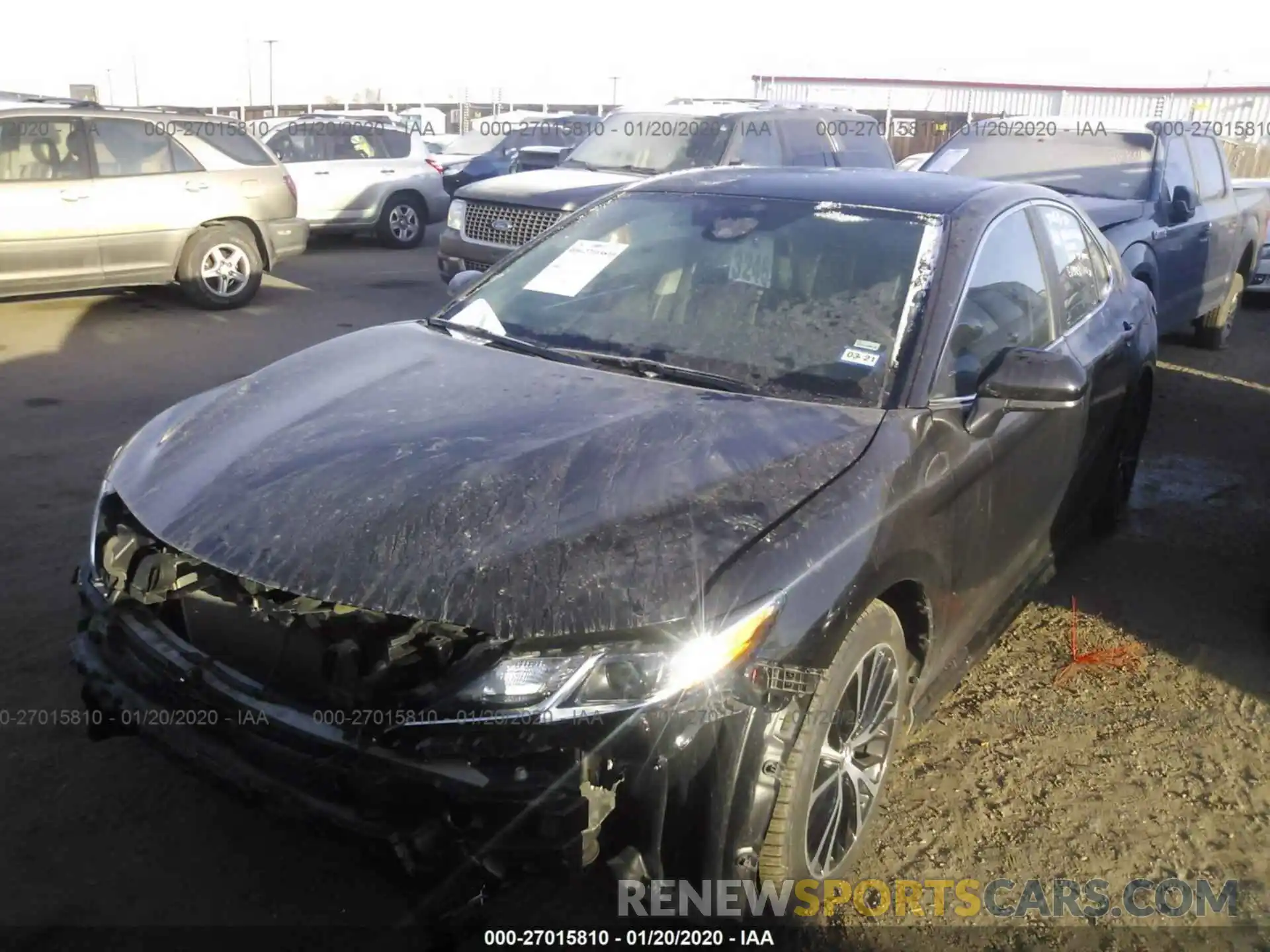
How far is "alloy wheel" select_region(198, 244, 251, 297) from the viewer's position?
938cm

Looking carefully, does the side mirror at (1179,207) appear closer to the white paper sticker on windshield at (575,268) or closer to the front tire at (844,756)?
the white paper sticker on windshield at (575,268)

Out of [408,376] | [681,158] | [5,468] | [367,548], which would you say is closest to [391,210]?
[681,158]

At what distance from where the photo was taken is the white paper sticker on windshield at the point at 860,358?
303 centimetres

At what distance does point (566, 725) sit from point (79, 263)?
318 inches

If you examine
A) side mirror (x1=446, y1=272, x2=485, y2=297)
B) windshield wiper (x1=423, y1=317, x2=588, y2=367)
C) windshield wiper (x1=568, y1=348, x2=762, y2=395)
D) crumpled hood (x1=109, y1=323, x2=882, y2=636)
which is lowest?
crumpled hood (x1=109, y1=323, x2=882, y2=636)

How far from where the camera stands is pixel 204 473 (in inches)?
105

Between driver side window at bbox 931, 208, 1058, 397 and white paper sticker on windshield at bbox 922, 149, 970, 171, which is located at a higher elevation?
white paper sticker on windshield at bbox 922, 149, 970, 171

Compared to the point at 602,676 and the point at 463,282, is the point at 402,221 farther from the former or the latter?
the point at 602,676

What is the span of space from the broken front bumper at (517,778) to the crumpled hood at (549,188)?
6715mm

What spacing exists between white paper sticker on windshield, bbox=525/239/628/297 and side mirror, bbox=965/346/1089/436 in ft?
4.43

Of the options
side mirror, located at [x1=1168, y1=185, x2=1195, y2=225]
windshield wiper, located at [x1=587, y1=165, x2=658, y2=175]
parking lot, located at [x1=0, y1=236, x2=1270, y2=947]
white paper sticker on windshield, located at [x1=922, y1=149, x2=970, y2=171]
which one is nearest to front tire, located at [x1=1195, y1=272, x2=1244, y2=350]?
side mirror, located at [x1=1168, y1=185, x2=1195, y2=225]

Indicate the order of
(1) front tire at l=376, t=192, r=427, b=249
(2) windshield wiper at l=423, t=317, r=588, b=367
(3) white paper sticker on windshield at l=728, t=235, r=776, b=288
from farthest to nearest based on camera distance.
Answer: (1) front tire at l=376, t=192, r=427, b=249 < (3) white paper sticker on windshield at l=728, t=235, r=776, b=288 < (2) windshield wiper at l=423, t=317, r=588, b=367

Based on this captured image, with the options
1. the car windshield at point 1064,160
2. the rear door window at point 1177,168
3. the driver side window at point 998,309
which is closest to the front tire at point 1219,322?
the rear door window at point 1177,168

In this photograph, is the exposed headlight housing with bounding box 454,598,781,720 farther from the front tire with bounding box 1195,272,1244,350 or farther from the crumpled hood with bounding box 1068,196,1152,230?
the front tire with bounding box 1195,272,1244,350
